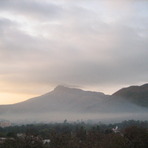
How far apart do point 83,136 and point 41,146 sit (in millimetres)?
14086

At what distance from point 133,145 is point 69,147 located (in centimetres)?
681

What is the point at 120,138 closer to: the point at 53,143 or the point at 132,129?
the point at 132,129

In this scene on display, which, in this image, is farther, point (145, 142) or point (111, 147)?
point (145, 142)

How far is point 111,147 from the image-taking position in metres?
37.8

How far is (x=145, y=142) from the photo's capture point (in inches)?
1607

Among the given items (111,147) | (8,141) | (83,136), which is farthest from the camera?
(83,136)

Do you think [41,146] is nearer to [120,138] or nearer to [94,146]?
[94,146]

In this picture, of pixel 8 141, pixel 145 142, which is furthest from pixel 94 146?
pixel 8 141

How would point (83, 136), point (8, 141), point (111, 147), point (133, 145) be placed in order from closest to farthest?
point (111, 147)
point (133, 145)
point (8, 141)
point (83, 136)

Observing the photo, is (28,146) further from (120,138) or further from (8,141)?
(120,138)

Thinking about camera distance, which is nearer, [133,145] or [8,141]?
[133,145]

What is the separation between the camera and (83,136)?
5475 cm

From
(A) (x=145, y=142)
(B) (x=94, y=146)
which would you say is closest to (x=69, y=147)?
(B) (x=94, y=146)

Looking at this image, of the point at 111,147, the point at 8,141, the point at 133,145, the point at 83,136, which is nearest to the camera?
the point at 111,147
